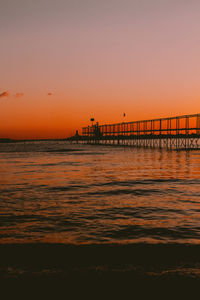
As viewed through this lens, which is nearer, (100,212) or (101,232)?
(101,232)

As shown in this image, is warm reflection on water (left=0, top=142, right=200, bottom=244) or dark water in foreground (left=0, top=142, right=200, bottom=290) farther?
warm reflection on water (left=0, top=142, right=200, bottom=244)

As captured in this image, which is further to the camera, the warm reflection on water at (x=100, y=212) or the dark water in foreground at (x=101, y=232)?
the warm reflection on water at (x=100, y=212)

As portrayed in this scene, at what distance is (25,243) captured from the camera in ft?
21.3

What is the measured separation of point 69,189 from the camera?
13.9 metres
